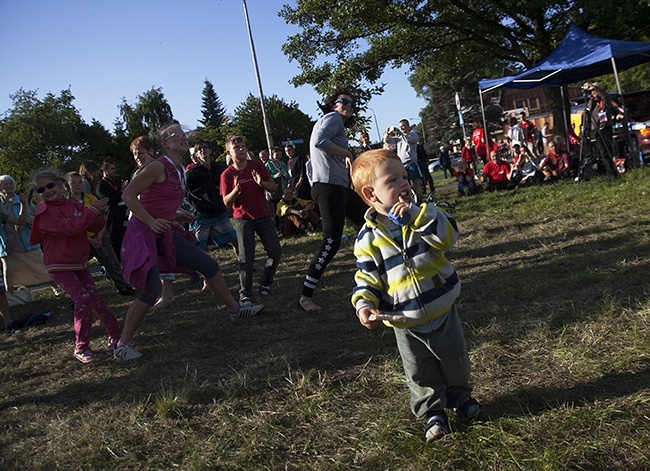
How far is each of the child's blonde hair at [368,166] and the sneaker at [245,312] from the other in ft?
9.35

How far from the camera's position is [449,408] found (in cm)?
266

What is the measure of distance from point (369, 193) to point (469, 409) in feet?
3.69

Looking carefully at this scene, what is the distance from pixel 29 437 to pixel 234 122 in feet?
169

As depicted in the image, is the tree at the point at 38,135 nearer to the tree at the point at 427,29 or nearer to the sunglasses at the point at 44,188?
the tree at the point at 427,29

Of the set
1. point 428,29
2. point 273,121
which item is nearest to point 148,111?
point 273,121

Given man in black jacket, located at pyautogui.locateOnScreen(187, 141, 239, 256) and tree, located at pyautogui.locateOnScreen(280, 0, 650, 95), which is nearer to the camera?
man in black jacket, located at pyautogui.locateOnScreen(187, 141, 239, 256)

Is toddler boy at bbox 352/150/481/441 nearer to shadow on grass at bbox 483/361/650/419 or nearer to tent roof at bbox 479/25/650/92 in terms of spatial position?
shadow on grass at bbox 483/361/650/419

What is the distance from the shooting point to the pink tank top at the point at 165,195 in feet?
14.4

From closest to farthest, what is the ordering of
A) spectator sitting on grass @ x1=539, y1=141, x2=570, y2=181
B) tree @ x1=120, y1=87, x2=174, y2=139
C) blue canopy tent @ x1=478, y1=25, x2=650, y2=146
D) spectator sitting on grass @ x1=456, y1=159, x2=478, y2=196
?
blue canopy tent @ x1=478, y1=25, x2=650, y2=146, spectator sitting on grass @ x1=539, y1=141, x2=570, y2=181, spectator sitting on grass @ x1=456, y1=159, x2=478, y2=196, tree @ x1=120, y1=87, x2=174, y2=139

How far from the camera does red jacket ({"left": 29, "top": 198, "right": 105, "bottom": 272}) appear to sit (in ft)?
14.6

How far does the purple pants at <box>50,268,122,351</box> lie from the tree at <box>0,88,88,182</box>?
131ft

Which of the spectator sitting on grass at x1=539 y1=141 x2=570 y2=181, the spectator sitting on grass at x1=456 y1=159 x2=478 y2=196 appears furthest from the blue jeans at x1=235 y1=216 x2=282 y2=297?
the spectator sitting on grass at x1=539 y1=141 x2=570 y2=181

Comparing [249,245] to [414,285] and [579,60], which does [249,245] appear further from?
[579,60]

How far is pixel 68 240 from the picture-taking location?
14.9 feet
